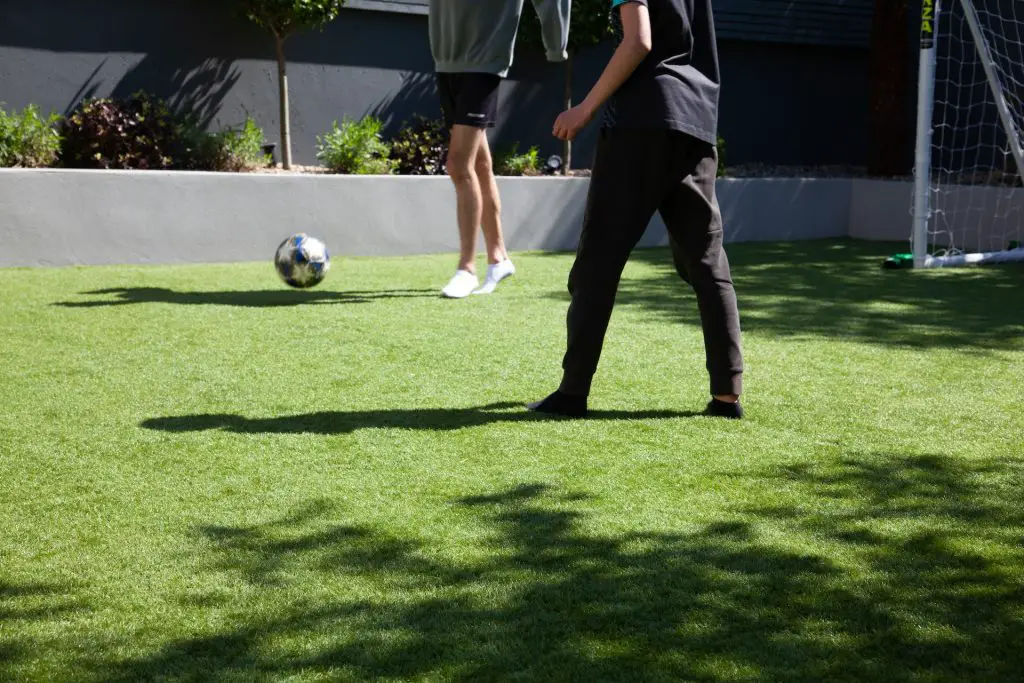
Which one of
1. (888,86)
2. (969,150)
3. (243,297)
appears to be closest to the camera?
(243,297)

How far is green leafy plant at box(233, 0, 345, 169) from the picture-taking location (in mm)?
9477

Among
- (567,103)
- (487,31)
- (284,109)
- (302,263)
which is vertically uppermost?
(487,31)

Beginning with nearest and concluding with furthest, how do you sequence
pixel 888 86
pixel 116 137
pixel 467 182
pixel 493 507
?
1. pixel 493 507
2. pixel 467 182
3. pixel 116 137
4. pixel 888 86

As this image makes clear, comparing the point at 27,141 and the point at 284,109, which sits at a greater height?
the point at 284,109

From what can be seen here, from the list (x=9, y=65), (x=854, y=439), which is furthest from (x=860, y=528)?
(x=9, y=65)

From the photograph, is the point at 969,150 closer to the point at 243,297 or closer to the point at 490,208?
the point at 490,208

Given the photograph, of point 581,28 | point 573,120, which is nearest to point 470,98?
point 573,120

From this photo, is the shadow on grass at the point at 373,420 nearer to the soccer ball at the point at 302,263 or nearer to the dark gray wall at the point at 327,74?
the soccer ball at the point at 302,263

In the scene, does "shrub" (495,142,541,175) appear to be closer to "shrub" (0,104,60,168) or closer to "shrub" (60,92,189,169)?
"shrub" (60,92,189,169)

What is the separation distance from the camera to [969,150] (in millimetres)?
13320

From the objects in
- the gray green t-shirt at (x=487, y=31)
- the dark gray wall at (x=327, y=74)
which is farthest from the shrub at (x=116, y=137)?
Result: the gray green t-shirt at (x=487, y=31)

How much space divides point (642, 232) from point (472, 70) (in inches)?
128

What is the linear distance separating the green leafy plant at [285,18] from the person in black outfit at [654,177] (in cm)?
614

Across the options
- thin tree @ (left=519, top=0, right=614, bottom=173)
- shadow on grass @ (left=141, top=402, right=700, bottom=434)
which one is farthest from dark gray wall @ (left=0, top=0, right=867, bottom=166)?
shadow on grass @ (left=141, top=402, right=700, bottom=434)
